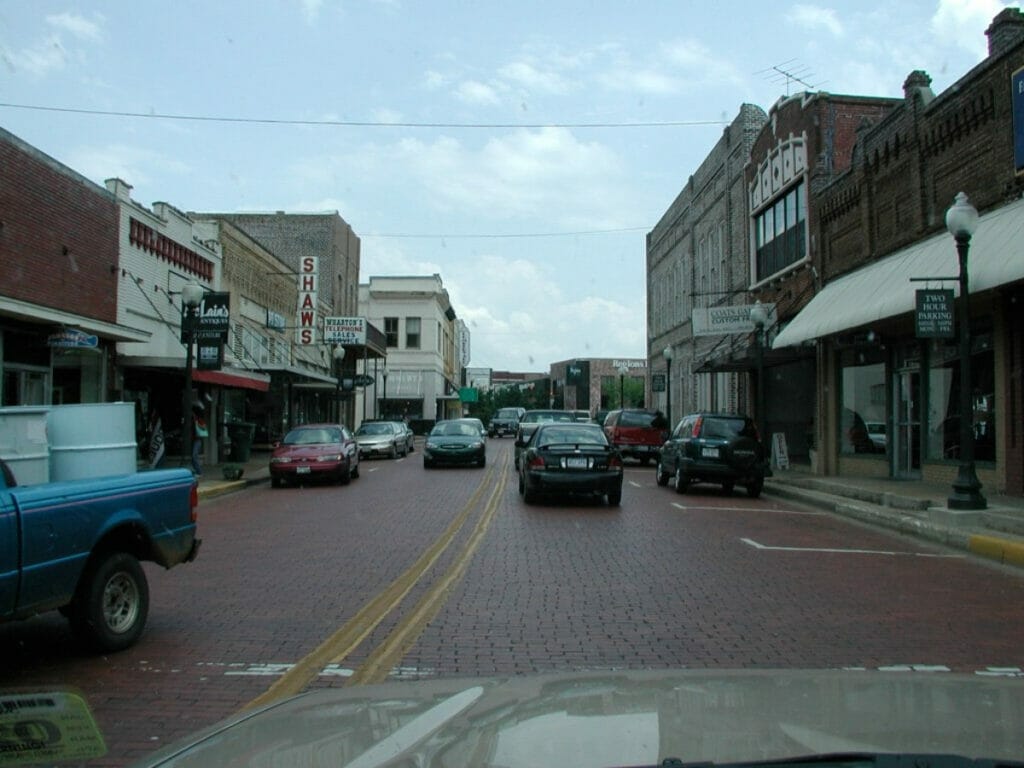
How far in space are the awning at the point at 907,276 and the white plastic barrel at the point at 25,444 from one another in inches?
496

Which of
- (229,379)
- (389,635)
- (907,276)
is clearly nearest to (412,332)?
(229,379)

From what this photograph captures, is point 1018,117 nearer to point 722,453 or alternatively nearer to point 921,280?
point 921,280

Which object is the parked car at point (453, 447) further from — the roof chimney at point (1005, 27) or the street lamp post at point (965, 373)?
the roof chimney at point (1005, 27)

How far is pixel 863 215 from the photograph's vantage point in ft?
70.0

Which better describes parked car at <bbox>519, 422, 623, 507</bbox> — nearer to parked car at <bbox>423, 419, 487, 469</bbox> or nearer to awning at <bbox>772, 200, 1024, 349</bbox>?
awning at <bbox>772, 200, 1024, 349</bbox>

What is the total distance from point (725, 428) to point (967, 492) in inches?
260

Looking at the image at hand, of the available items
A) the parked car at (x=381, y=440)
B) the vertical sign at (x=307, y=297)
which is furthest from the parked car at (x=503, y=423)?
the parked car at (x=381, y=440)

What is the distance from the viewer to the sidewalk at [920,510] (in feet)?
38.6

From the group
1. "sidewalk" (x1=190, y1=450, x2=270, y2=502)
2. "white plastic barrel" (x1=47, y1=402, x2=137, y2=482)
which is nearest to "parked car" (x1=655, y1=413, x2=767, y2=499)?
"sidewalk" (x1=190, y1=450, x2=270, y2=502)

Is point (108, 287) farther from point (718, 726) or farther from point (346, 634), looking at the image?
point (718, 726)

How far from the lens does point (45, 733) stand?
8.77 feet

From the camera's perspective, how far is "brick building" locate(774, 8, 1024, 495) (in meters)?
15.3

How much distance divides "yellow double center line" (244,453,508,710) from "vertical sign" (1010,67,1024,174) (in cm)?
1061

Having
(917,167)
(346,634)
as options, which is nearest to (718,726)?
(346,634)
